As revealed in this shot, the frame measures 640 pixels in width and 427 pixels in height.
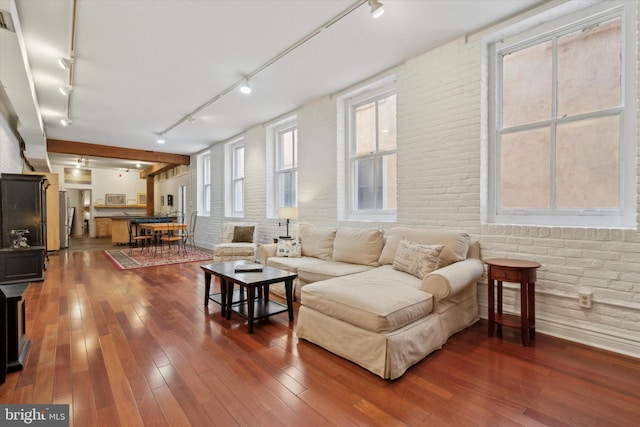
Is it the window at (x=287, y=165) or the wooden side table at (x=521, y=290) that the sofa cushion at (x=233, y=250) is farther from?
the wooden side table at (x=521, y=290)

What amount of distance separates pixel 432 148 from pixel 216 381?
2994mm

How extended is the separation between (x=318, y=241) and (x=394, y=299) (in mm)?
2078

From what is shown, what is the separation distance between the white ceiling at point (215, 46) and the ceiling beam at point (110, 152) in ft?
7.58

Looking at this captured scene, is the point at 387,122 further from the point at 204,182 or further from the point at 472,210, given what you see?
the point at 204,182

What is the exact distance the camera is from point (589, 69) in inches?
102

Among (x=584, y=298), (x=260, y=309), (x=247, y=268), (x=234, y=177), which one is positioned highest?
(x=234, y=177)

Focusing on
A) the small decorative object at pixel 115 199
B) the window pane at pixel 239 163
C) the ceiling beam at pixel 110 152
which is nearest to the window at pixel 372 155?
the window pane at pixel 239 163

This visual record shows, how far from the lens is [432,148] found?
134 inches

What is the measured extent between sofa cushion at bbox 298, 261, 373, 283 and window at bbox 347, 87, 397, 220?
977 millimetres

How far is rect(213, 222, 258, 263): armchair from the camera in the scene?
17.3 ft

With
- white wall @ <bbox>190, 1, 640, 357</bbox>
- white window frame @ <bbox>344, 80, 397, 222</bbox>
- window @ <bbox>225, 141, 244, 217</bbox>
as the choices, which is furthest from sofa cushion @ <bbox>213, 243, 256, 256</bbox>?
window @ <bbox>225, 141, 244, 217</bbox>

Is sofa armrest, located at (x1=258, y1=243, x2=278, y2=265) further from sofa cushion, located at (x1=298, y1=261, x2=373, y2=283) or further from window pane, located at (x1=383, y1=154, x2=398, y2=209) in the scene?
window pane, located at (x1=383, y1=154, x2=398, y2=209)

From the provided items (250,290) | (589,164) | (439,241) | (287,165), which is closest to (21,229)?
(287,165)

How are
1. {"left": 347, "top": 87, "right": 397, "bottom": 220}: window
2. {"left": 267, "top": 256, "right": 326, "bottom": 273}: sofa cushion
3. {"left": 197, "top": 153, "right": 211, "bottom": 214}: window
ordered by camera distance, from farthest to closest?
{"left": 197, "top": 153, "right": 211, "bottom": 214}: window < {"left": 347, "top": 87, "right": 397, "bottom": 220}: window < {"left": 267, "top": 256, "right": 326, "bottom": 273}: sofa cushion
